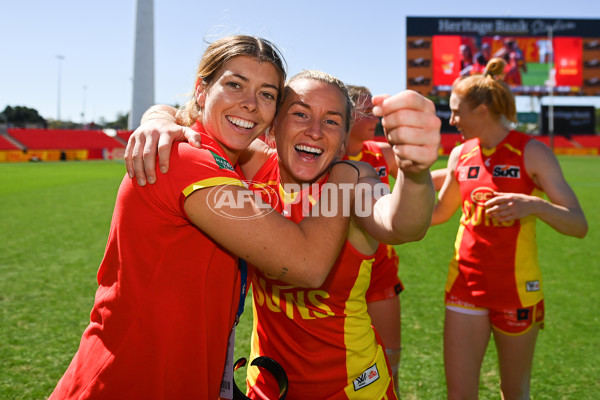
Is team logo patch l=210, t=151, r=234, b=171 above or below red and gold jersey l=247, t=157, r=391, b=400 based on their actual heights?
above

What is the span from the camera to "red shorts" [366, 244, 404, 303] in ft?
11.7

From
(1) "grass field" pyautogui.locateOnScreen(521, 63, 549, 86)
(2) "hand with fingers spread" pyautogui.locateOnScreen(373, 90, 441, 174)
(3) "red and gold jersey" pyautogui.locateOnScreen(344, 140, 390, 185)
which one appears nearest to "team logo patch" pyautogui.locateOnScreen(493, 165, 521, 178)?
(3) "red and gold jersey" pyautogui.locateOnScreen(344, 140, 390, 185)

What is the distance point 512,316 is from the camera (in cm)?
281

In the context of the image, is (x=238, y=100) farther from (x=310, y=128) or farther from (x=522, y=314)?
(x=522, y=314)

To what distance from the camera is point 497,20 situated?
145ft

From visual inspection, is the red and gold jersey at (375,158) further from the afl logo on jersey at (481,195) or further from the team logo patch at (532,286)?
the team logo patch at (532,286)

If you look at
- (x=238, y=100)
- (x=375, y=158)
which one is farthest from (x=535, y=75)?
(x=238, y=100)

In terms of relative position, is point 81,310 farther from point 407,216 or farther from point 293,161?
point 407,216

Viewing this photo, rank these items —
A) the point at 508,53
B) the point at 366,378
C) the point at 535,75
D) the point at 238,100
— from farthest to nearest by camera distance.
→ 1. the point at 508,53
2. the point at 535,75
3. the point at 366,378
4. the point at 238,100

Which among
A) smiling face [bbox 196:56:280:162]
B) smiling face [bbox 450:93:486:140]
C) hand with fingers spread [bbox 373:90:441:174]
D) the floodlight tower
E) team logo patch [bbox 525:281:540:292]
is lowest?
team logo patch [bbox 525:281:540:292]

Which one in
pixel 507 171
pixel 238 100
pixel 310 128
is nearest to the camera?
pixel 238 100

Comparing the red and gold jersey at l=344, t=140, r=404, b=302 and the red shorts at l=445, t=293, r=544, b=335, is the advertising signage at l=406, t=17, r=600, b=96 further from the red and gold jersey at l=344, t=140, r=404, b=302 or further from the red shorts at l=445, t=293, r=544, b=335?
the red shorts at l=445, t=293, r=544, b=335

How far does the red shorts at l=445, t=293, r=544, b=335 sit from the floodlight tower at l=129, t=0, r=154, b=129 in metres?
31.4

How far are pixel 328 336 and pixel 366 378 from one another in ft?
0.81
